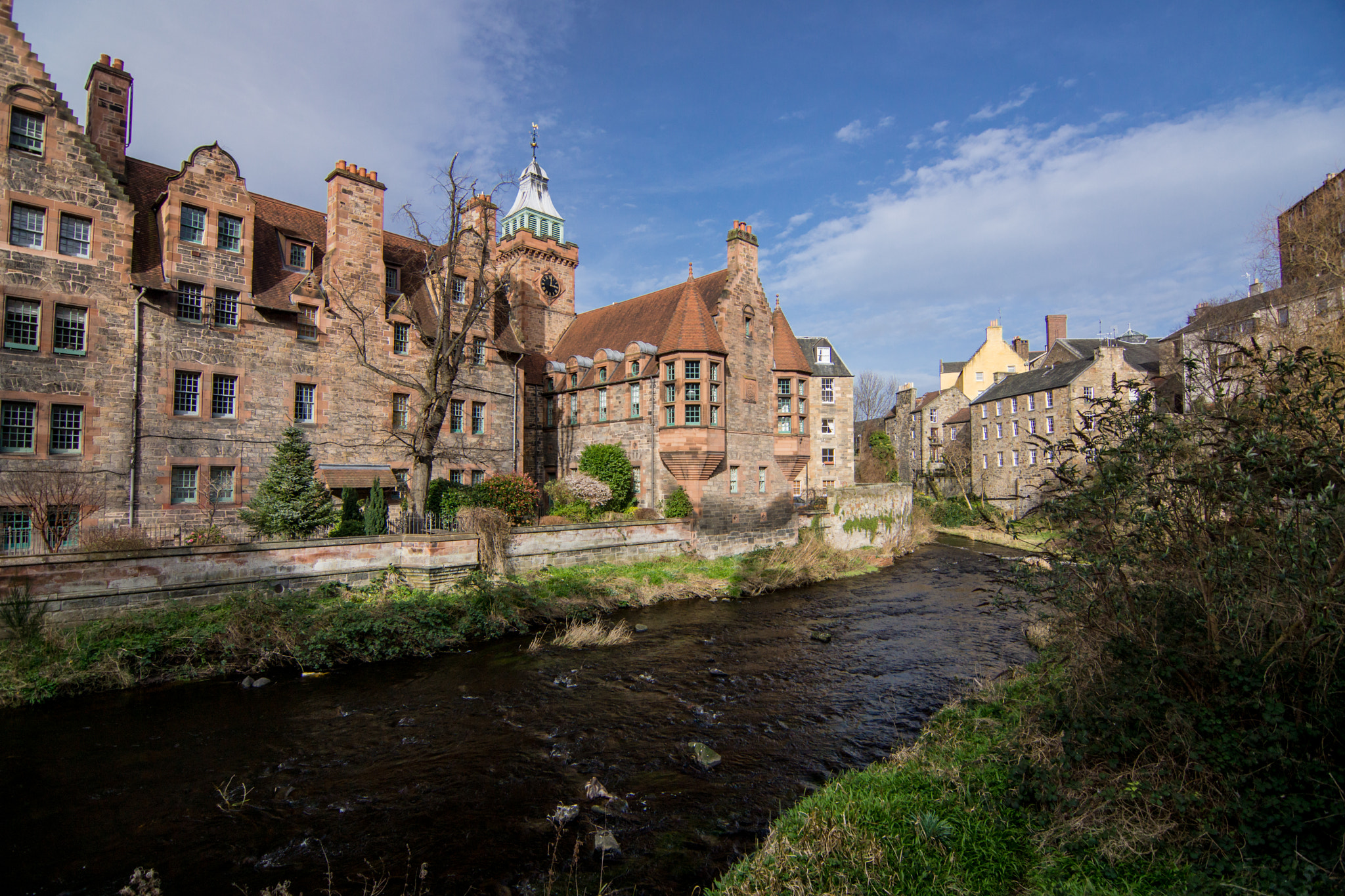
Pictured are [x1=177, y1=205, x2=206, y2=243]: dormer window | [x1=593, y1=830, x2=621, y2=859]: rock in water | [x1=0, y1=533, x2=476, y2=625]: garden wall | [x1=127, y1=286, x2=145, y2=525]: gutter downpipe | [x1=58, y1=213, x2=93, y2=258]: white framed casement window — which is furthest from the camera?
[x1=177, y1=205, x2=206, y2=243]: dormer window

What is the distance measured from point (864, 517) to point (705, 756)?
78.6ft

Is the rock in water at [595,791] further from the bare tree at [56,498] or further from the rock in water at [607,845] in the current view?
the bare tree at [56,498]

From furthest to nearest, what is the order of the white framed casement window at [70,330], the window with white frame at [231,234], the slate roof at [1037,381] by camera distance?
the slate roof at [1037,381] < the window with white frame at [231,234] < the white framed casement window at [70,330]

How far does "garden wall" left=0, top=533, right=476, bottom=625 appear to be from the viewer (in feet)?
40.8

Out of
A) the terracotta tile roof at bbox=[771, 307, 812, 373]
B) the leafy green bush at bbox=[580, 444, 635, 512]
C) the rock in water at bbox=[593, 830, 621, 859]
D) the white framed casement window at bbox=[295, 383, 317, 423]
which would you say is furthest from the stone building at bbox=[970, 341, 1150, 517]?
the white framed casement window at bbox=[295, 383, 317, 423]

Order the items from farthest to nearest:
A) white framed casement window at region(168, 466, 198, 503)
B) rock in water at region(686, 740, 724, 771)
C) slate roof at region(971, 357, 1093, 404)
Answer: slate roof at region(971, 357, 1093, 404) → white framed casement window at region(168, 466, 198, 503) → rock in water at region(686, 740, 724, 771)

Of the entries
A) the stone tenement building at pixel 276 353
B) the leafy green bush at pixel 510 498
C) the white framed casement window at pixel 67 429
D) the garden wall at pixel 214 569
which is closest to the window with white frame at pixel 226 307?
the stone tenement building at pixel 276 353

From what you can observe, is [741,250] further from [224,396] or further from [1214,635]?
[1214,635]

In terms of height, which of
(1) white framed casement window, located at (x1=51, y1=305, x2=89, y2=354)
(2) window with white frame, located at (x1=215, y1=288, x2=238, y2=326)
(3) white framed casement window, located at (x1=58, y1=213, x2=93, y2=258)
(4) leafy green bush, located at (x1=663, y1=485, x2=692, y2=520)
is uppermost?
(3) white framed casement window, located at (x1=58, y1=213, x2=93, y2=258)

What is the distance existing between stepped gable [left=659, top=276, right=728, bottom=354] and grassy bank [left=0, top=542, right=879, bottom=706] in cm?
985

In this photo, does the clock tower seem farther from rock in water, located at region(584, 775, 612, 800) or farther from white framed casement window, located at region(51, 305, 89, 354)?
rock in water, located at region(584, 775, 612, 800)

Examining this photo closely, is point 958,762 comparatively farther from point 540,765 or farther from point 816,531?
point 816,531

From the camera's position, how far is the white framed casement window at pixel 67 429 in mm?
17141

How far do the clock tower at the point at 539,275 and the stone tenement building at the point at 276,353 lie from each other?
2908 millimetres
